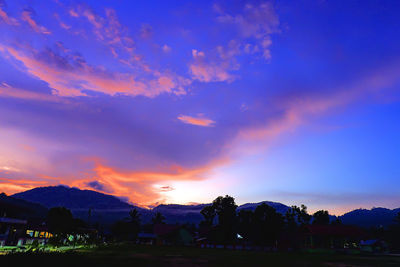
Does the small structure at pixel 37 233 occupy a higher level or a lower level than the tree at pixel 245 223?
lower

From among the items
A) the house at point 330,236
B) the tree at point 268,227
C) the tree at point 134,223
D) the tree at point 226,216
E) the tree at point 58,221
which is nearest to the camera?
the tree at point 58,221

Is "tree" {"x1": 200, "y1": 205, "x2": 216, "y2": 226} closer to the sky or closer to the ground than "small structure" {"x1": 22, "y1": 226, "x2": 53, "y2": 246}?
closer to the sky

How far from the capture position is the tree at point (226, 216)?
80.9 metres

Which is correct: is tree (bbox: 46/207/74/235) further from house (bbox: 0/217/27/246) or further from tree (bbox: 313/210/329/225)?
tree (bbox: 313/210/329/225)

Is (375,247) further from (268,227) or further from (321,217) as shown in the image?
(321,217)

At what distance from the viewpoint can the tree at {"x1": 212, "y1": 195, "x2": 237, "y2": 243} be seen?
80.9 meters

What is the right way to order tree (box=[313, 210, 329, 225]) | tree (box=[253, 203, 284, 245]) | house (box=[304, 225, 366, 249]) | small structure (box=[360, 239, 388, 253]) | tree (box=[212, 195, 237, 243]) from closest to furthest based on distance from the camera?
house (box=[304, 225, 366, 249]) < tree (box=[253, 203, 284, 245]) < small structure (box=[360, 239, 388, 253]) < tree (box=[212, 195, 237, 243]) < tree (box=[313, 210, 329, 225])

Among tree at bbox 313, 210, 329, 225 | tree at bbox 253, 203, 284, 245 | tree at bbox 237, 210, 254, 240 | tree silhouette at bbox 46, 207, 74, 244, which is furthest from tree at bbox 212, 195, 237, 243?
tree at bbox 313, 210, 329, 225

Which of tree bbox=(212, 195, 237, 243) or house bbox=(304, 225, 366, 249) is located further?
tree bbox=(212, 195, 237, 243)

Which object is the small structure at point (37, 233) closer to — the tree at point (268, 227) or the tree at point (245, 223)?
the tree at point (245, 223)

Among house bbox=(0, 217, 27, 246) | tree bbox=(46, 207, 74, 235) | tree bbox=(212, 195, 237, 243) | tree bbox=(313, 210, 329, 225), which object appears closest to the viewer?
house bbox=(0, 217, 27, 246)

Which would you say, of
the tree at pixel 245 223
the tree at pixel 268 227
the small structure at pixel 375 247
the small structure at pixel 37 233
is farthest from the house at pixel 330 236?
the small structure at pixel 37 233

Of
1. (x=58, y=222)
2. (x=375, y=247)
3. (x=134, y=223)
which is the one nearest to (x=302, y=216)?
(x=375, y=247)

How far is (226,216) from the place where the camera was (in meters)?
A: 88.9
